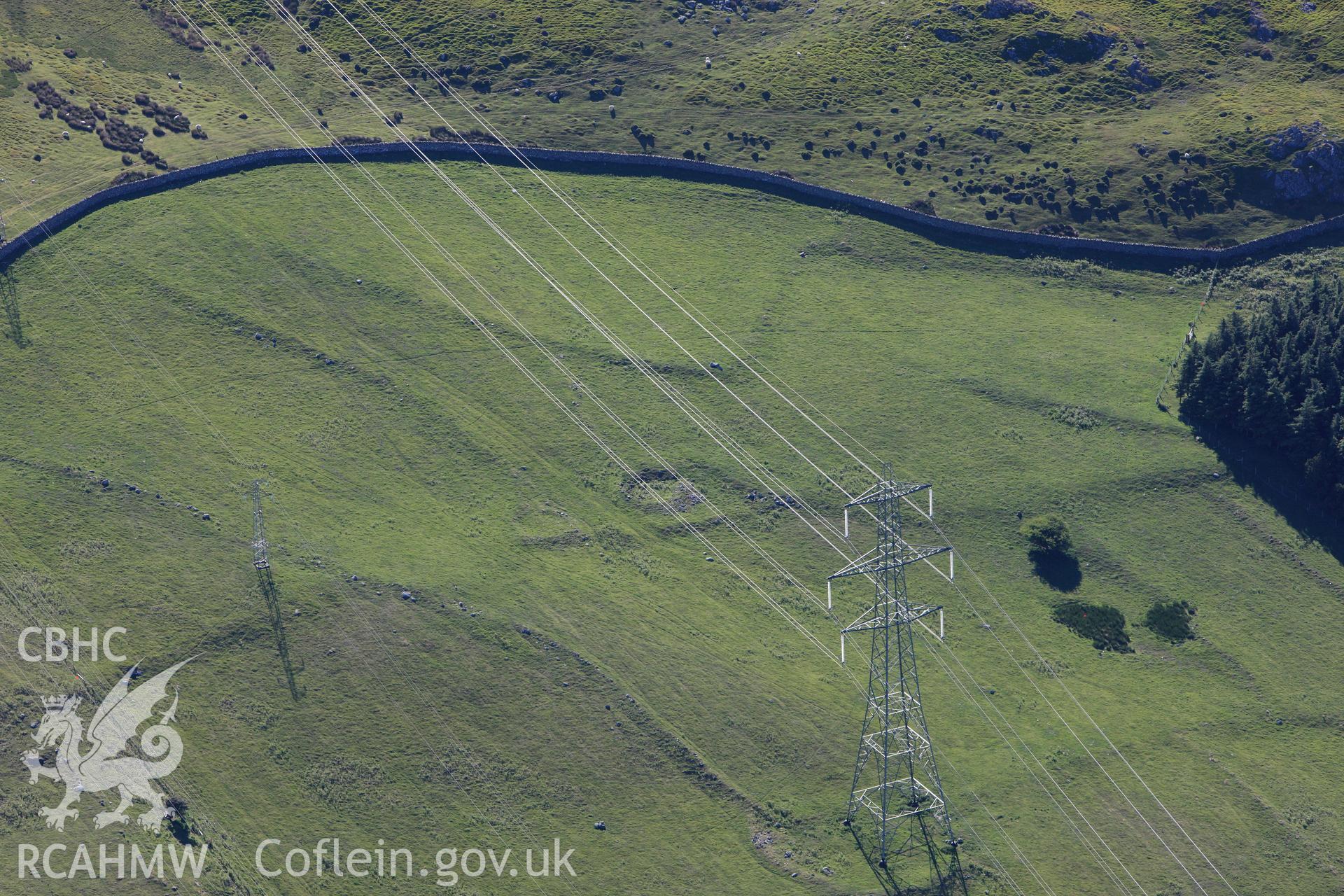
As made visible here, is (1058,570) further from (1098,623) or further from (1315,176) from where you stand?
(1315,176)

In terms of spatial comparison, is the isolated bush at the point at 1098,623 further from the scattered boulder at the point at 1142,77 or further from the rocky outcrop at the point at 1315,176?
the scattered boulder at the point at 1142,77

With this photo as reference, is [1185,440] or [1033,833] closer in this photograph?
[1033,833]

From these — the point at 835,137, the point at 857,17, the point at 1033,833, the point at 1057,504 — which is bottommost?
the point at 1033,833

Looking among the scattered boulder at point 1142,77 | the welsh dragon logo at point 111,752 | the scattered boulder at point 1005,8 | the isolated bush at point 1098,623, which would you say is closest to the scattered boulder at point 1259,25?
the scattered boulder at point 1142,77

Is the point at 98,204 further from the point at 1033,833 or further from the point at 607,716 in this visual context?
the point at 1033,833

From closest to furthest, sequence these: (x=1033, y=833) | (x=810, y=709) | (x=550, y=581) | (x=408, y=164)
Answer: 1. (x=1033, y=833)
2. (x=810, y=709)
3. (x=550, y=581)
4. (x=408, y=164)

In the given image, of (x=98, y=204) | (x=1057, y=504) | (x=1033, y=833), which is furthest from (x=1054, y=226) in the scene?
(x=98, y=204)

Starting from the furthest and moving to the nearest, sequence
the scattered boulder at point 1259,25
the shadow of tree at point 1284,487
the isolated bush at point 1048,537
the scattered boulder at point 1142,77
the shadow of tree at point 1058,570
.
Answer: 1. the scattered boulder at point 1259,25
2. the scattered boulder at point 1142,77
3. the shadow of tree at point 1284,487
4. the isolated bush at point 1048,537
5. the shadow of tree at point 1058,570
